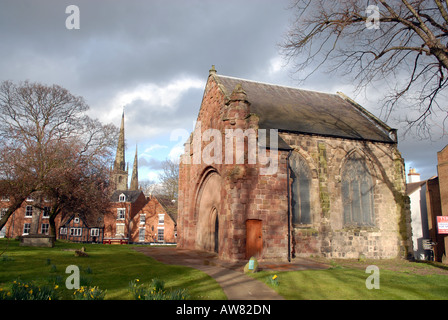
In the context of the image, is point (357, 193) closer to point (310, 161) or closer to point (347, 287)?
point (310, 161)

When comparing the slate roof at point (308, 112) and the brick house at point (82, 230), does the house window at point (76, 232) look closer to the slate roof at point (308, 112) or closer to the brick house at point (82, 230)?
the brick house at point (82, 230)

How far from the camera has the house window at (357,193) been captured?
839 inches

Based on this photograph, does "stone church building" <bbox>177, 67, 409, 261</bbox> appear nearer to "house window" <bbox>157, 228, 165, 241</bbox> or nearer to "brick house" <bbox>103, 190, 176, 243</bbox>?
"brick house" <bbox>103, 190, 176, 243</bbox>

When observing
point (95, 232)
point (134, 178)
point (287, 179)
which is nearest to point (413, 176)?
point (287, 179)

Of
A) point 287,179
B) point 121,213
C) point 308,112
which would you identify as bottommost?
point 121,213

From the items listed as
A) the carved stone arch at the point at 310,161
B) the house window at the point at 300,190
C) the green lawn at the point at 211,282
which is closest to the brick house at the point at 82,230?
the house window at the point at 300,190

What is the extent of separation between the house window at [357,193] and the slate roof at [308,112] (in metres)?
2.16

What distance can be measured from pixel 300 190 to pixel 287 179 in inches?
127

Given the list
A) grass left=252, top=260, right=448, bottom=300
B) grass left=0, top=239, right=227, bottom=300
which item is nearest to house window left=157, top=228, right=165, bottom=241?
grass left=0, top=239, right=227, bottom=300

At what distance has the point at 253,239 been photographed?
1600cm

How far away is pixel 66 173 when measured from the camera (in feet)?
84.2
